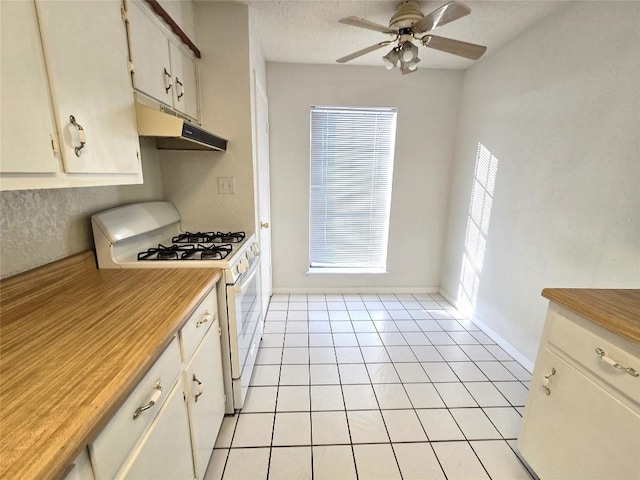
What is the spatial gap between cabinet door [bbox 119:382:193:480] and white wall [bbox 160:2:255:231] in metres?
1.36

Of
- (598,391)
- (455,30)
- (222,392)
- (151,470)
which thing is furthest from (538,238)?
(151,470)

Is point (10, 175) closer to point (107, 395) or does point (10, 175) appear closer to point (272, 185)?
point (107, 395)

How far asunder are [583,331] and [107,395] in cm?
149

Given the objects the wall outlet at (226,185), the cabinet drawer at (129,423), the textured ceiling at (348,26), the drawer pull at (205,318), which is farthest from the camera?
the wall outlet at (226,185)

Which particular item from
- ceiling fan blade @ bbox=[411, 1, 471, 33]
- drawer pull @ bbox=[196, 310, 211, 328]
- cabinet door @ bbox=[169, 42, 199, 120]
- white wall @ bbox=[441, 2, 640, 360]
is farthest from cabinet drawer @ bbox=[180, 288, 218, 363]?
white wall @ bbox=[441, 2, 640, 360]

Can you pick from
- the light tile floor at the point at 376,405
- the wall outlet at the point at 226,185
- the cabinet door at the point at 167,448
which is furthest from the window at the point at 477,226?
the cabinet door at the point at 167,448

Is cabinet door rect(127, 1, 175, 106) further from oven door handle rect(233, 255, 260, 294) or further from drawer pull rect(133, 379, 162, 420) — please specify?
drawer pull rect(133, 379, 162, 420)

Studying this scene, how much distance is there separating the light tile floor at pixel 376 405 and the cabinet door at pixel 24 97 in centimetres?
145

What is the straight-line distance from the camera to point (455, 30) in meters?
2.20

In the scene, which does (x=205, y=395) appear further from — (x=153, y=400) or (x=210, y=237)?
(x=210, y=237)

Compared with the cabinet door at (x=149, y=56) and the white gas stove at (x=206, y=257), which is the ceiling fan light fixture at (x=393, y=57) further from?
the white gas stove at (x=206, y=257)

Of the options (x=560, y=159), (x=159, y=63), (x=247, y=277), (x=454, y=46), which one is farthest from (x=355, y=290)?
(x=159, y=63)

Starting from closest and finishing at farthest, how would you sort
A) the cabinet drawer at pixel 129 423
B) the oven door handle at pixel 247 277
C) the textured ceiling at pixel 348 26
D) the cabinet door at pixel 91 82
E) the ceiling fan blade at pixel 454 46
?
the cabinet drawer at pixel 129 423 → the cabinet door at pixel 91 82 → the oven door handle at pixel 247 277 → the ceiling fan blade at pixel 454 46 → the textured ceiling at pixel 348 26

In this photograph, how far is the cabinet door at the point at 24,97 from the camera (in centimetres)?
72
